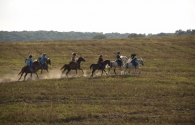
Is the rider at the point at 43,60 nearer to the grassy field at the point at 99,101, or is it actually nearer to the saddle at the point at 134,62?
the grassy field at the point at 99,101

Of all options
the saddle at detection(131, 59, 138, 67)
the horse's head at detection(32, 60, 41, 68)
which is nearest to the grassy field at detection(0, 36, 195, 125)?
the horse's head at detection(32, 60, 41, 68)

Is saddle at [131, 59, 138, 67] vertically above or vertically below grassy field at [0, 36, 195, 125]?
above

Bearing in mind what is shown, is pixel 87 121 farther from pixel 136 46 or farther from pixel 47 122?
pixel 136 46

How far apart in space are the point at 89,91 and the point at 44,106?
4.97m

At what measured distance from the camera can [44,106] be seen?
1864 centimetres

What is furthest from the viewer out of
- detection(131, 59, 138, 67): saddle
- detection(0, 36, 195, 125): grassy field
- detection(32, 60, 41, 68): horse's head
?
detection(131, 59, 138, 67): saddle

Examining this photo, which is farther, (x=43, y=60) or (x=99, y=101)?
(x=43, y=60)

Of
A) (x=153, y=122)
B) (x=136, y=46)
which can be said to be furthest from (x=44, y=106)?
(x=136, y=46)

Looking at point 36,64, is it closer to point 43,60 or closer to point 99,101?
point 43,60

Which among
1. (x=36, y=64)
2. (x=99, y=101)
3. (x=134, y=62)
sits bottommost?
(x=99, y=101)

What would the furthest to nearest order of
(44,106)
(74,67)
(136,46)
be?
1. (136,46)
2. (74,67)
3. (44,106)

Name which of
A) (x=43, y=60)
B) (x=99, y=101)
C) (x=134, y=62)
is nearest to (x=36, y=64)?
(x=43, y=60)

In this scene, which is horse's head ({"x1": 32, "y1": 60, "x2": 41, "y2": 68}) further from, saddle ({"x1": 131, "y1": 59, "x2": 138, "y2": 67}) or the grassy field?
saddle ({"x1": 131, "y1": 59, "x2": 138, "y2": 67})

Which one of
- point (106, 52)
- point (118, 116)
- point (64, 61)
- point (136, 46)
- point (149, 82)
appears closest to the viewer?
point (118, 116)
